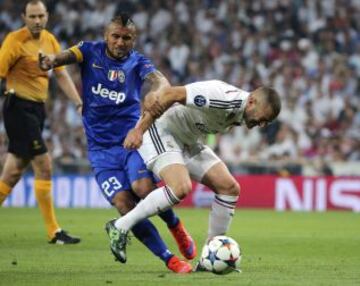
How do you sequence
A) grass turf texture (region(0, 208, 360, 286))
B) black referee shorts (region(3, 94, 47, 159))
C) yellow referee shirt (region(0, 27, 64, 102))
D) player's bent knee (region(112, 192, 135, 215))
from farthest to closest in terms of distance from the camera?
black referee shorts (region(3, 94, 47, 159)), yellow referee shirt (region(0, 27, 64, 102)), player's bent knee (region(112, 192, 135, 215)), grass turf texture (region(0, 208, 360, 286))

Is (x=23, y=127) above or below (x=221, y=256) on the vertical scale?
above

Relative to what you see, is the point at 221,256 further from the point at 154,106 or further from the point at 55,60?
the point at 55,60

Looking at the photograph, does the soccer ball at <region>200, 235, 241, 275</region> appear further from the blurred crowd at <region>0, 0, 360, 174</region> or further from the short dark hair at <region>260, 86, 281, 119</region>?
the blurred crowd at <region>0, 0, 360, 174</region>

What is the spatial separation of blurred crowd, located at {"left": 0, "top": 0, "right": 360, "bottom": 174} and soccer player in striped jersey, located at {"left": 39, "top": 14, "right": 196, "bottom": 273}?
35.3 feet

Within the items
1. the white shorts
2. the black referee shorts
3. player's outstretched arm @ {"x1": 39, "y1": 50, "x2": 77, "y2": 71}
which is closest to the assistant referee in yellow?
the black referee shorts

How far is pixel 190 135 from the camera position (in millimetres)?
8406

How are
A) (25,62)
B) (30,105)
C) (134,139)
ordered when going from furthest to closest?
(30,105) → (25,62) → (134,139)

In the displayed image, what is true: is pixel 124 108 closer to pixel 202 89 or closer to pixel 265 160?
pixel 202 89

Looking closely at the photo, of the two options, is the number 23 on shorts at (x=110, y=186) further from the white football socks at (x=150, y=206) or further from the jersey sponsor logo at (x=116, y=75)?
→ the jersey sponsor logo at (x=116, y=75)

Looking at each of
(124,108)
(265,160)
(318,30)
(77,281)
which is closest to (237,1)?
(318,30)

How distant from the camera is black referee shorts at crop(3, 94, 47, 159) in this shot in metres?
10.9

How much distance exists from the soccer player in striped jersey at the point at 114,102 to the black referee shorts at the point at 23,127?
2.13 meters

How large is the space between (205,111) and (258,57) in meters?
14.2

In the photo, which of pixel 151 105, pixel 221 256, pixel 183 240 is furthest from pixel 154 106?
pixel 183 240
